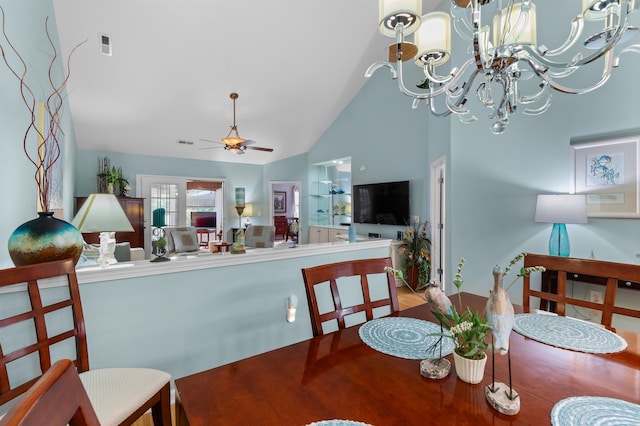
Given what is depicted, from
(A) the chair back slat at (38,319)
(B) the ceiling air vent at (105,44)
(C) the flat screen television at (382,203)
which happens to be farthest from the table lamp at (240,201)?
(A) the chair back slat at (38,319)

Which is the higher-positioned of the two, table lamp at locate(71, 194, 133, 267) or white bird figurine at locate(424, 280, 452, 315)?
table lamp at locate(71, 194, 133, 267)

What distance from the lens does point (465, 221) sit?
11.7 feet

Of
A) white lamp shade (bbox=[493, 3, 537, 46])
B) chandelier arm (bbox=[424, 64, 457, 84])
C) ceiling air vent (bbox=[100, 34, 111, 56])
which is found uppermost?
ceiling air vent (bbox=[100, 34, 111, 56])

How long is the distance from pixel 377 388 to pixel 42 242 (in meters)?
1.58

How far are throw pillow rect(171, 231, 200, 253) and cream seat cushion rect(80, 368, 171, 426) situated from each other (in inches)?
138

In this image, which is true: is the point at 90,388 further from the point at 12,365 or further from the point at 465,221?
the point at 465,221

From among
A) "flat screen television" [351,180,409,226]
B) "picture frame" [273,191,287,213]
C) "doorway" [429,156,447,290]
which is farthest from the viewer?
"picture frame" [273,191,287,213]

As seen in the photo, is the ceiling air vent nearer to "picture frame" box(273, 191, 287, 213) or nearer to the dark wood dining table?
the dark wood dining table

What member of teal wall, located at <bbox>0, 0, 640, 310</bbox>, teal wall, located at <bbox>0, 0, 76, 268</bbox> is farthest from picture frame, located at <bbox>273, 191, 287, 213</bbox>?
teal wall, located at <bbox>0, 0, 76, 268</bbox>

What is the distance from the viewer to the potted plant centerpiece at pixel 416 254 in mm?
4562

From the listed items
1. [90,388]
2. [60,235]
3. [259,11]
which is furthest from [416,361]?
[259,11]

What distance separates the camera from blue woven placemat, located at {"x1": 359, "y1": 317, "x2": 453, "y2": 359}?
3.57 feet

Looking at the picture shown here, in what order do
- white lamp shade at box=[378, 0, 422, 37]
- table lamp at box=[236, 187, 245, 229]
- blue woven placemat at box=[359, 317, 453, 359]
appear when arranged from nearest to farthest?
1. blue woven placemat at box=[359, 317, 453, 359]
2. white lamp shade at box=[378, 0, 422, 37]
3. table lamp at box=[236, 187, 245, 229]

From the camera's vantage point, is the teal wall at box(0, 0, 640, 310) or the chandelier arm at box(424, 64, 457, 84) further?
the teal wall at box(0, 0, 640, 310)
